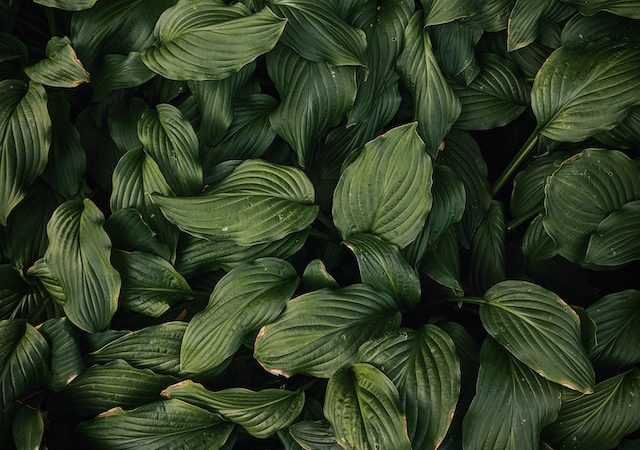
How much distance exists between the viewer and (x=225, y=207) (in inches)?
54.4

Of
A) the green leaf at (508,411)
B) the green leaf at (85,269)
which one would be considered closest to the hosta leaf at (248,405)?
the green leaf at (85,269)

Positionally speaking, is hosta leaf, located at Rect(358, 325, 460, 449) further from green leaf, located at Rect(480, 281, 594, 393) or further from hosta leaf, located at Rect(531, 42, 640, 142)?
hosta leaf, located at Rect(531, 42, 640, 142)

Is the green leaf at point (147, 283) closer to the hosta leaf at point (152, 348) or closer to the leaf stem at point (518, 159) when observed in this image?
the hosta leaf at point (152, 348)

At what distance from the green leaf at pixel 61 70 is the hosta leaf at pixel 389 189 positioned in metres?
0.63

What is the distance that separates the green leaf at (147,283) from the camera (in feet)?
4.71

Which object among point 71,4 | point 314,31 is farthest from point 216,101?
point 71,4

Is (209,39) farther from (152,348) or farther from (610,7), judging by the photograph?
(610,7)

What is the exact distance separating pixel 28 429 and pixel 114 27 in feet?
3.03

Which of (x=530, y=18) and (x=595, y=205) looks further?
(x=530, y=18)

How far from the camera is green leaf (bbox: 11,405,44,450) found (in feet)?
4.43

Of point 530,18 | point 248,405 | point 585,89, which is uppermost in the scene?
point 530,18

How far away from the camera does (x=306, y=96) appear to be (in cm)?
148

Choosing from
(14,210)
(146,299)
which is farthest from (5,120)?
(146,299)

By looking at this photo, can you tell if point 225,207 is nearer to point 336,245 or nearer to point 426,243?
point 336,245
